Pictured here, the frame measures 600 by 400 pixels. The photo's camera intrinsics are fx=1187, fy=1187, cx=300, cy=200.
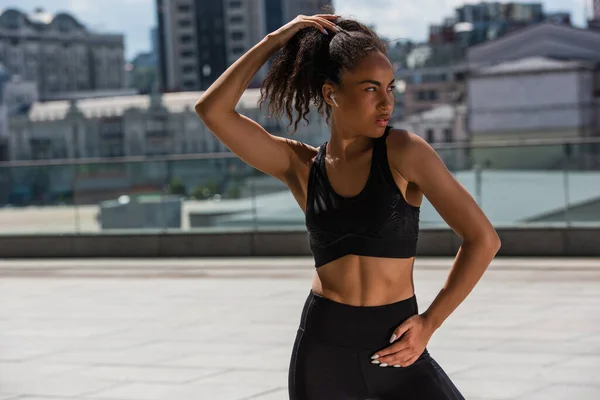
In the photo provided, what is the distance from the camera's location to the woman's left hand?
3240mm

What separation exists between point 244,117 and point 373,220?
0.51 meters

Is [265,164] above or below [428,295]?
above

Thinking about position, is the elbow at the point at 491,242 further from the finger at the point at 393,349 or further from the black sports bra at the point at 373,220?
the finger at the point at 393,349

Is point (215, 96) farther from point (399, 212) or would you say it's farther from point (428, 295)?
point (428, 295)

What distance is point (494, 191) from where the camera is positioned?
51.6 ft

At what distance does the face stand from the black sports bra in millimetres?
62

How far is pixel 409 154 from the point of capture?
3193mm

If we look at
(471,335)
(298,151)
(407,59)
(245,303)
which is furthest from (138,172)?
(407,59)

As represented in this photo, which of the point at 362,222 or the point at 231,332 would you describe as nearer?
the point at 362,222

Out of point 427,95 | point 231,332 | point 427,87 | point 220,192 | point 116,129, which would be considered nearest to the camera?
point 231,332

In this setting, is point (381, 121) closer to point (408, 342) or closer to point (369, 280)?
point (369, 280)

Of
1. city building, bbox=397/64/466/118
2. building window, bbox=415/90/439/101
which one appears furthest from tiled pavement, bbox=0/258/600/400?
building window, bbox=415/90/439/101

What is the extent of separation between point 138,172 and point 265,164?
48.5 ft

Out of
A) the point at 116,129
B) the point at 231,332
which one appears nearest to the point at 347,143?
the point at 231,332
